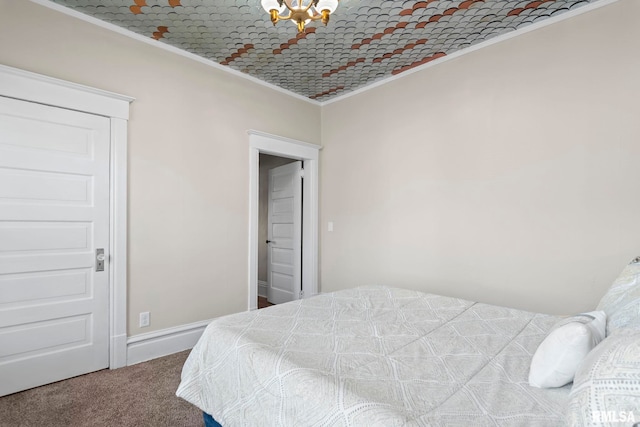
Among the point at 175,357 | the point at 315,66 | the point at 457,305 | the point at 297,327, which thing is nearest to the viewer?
the point at 297,327

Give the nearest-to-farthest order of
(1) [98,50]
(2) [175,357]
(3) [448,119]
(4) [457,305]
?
(4) [457,305] < (1) [98,50] < (2) [175,357] < (3) [448,119]

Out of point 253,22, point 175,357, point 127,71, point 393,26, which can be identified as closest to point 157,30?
point 127,71

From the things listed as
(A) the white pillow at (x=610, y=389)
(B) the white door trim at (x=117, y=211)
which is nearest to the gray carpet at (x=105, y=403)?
(B) the white door trim at (x=117, y=211)

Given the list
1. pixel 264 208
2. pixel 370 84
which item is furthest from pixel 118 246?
pixel 370 84

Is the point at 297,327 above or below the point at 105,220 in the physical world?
below

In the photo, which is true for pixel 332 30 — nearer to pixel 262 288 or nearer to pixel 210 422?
pixel 210 422

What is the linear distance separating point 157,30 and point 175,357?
2850 millimetres

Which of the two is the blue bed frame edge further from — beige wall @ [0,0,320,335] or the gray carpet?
beige wall @ [0,0,320,335]

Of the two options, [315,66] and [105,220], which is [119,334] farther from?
[315,66]

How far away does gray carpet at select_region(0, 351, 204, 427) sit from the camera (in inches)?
75.5

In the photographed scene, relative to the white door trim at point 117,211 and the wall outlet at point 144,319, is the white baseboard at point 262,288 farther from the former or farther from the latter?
the white door trim at point 117,211

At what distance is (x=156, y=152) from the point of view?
2877mm

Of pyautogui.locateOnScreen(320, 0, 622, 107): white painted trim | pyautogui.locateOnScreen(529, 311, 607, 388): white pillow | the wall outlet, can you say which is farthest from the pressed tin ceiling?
the wall outlet

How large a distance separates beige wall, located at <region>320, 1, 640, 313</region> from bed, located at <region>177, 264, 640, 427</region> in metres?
0.86
